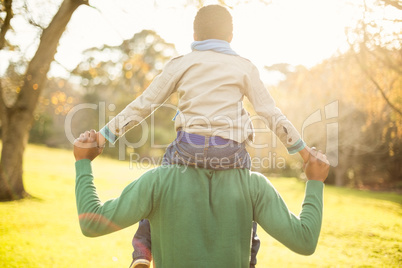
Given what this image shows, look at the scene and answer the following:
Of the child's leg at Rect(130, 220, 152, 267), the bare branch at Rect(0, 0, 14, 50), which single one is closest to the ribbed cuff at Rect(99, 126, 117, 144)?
the child's leg at Rect(130, 220, 152, 267)

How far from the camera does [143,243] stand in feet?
6.58

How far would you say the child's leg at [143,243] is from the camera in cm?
198

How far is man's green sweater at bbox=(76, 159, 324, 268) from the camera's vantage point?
1.70 metres

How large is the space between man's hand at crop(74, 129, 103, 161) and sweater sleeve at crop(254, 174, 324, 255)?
0.87 m

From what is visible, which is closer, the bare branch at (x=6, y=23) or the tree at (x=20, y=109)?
A: the bare branch at (x=6, y=23)

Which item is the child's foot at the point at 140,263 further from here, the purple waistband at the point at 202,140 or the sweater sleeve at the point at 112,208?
the purple waistband at the point at 202,140

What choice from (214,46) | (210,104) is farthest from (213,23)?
(210,104)

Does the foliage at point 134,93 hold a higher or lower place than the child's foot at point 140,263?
higher

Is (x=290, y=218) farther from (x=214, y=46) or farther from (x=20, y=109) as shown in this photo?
(x=20, y=109)

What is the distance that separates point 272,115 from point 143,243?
1.03 metres

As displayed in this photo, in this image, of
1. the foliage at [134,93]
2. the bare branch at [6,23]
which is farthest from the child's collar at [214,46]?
the foliage at [134,93]

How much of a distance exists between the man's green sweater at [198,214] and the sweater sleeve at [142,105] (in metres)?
0.21

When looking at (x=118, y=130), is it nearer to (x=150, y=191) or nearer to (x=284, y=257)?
(x=150, y=191)

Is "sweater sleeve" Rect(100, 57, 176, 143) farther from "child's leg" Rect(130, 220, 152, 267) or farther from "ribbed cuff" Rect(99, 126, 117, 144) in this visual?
"child's leg" Rect(130, 220, 152, 267)
